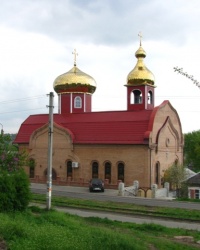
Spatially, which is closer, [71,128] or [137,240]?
[137,240]

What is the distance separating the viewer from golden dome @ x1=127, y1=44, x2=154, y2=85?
134ft

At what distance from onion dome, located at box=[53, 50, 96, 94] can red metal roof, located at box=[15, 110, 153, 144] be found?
3600mm

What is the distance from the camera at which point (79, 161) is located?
125ft

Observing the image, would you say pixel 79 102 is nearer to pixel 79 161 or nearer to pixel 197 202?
pixel 79 161

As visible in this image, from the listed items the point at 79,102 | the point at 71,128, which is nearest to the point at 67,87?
the point at 79,102

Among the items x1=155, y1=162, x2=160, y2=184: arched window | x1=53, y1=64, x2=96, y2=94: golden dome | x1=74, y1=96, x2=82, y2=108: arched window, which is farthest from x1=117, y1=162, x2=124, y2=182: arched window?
x1=53, y1=64, x2=96, y2=94: golden dome

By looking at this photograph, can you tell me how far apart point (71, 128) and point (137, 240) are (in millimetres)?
27841

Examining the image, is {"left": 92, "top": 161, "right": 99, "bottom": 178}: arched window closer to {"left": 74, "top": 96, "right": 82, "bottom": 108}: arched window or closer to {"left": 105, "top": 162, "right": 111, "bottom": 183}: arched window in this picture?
{"left": 105, "top": 162, "right": 111, "bottom": 183}: arched window

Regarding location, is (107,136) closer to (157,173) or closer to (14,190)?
(157,173)

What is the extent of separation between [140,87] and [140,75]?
1.20 metres

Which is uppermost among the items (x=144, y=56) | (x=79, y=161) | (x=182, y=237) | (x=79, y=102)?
(x=144, y=56)

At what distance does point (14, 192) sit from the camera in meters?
15.8

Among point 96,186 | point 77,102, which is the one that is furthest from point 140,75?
point 96,186

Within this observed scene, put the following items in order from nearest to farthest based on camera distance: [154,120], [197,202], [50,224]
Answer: [50,224], [197,202], [154,120]
